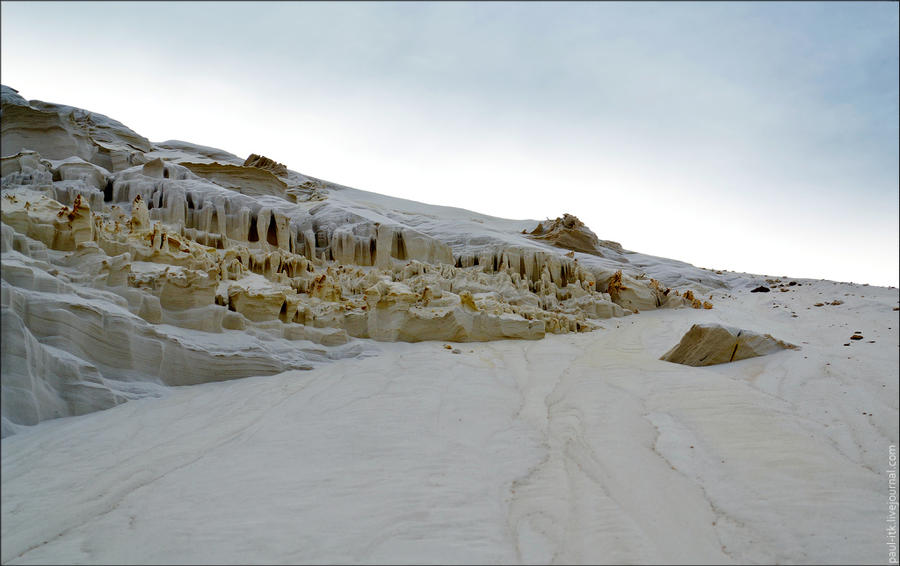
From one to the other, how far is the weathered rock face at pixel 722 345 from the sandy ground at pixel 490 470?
0.99 feet

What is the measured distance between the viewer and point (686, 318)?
11922 millimetres

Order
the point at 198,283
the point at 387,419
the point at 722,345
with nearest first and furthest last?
1. the point at 387,419
2. the point at 722,345
3. the point at 198,283

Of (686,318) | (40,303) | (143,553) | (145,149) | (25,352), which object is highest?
(145,149)

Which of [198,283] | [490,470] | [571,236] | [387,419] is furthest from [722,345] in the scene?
[571,236]

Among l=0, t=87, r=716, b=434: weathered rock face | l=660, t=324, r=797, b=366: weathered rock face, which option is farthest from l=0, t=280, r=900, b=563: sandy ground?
l=0, t=87, r=716, b=434: weathered rock face

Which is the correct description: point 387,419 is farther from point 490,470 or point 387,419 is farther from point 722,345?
point 722,345

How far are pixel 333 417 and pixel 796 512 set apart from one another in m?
3.99

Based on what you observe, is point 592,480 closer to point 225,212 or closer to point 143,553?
point 143,553

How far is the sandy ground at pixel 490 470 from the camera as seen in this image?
108 inches

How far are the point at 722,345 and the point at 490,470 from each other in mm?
4366

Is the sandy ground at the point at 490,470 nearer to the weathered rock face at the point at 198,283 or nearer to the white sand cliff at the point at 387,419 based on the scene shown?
the white sand cliff at the point at 387,419

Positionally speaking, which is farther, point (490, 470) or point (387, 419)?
point (387, 419)

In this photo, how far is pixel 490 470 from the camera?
377cm

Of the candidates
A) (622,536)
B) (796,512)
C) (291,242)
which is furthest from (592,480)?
(291,242)
